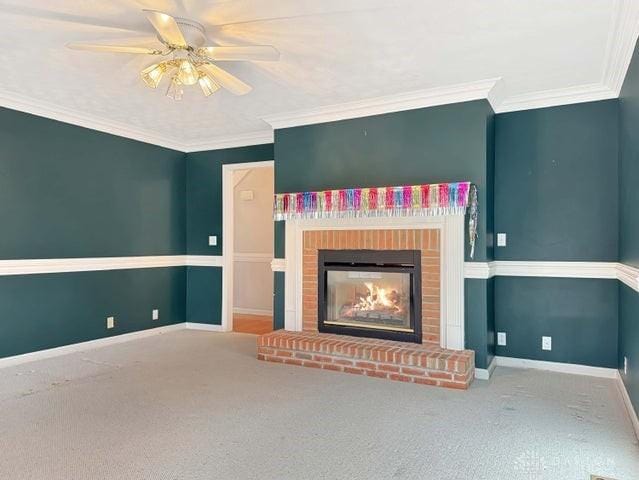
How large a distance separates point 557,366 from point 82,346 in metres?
4.49

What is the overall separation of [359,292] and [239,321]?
2.63m

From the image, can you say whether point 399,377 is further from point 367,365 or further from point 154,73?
point 154,73

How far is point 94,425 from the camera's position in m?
2.67

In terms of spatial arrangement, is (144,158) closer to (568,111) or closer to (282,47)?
(282,47)

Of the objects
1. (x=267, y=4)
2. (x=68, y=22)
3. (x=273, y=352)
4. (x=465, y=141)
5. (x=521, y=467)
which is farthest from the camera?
(x=273, y=352)

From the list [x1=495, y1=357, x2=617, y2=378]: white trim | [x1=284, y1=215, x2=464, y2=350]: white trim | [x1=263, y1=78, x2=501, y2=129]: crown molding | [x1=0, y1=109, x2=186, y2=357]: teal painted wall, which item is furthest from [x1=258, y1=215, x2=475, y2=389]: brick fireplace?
[x1=0, y1=109, x2=186, y2=357]: teal painted wall

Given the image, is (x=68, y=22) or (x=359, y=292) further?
(x=359, y=292)

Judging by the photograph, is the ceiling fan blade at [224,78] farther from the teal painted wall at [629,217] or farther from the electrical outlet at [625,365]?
the electrical outlet at [625,365]

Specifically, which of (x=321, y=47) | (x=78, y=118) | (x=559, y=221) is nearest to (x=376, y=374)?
(x=559, y=221)

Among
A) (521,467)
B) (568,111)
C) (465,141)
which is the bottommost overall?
(521,467)

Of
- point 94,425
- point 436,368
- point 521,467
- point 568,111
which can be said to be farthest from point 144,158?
point 521,467

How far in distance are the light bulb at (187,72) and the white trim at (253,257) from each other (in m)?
4.13

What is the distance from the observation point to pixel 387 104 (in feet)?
13.2

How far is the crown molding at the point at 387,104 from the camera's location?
11.9ft
